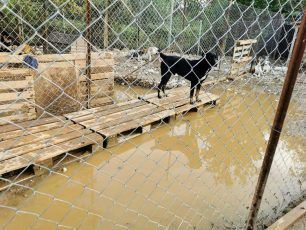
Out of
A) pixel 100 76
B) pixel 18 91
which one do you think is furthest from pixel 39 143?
pixel 100 76

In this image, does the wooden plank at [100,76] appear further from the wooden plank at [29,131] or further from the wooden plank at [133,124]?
the wooden plank at [29,131]

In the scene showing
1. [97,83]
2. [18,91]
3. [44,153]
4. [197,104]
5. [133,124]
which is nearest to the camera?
[44,153]

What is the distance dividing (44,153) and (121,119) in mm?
1569

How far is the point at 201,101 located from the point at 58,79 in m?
2.90

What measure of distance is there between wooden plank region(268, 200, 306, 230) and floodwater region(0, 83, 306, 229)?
16.4 inches

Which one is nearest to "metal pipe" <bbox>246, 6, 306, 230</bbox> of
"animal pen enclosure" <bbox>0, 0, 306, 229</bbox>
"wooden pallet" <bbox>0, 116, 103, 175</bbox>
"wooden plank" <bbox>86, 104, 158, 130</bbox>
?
"animal pen enclosure" <bbox>0, 0, 306, 229</bbox>

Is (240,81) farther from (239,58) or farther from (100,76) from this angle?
(100,76)

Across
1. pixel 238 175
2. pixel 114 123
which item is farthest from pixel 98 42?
pixel 238 175

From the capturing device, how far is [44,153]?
11.1 ft

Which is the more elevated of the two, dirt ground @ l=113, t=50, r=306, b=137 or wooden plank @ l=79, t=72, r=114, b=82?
wooden plank @ l=79, t=72, r=114, b=82

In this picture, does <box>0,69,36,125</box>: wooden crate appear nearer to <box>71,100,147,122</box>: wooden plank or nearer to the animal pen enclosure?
the animal pen enclosure

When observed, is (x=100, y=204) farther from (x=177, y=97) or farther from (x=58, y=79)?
(x=177, y=97)

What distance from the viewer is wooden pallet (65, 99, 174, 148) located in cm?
430

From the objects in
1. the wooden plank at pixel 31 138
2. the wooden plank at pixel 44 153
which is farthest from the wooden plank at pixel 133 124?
the wooden plank at pixel 31 138
